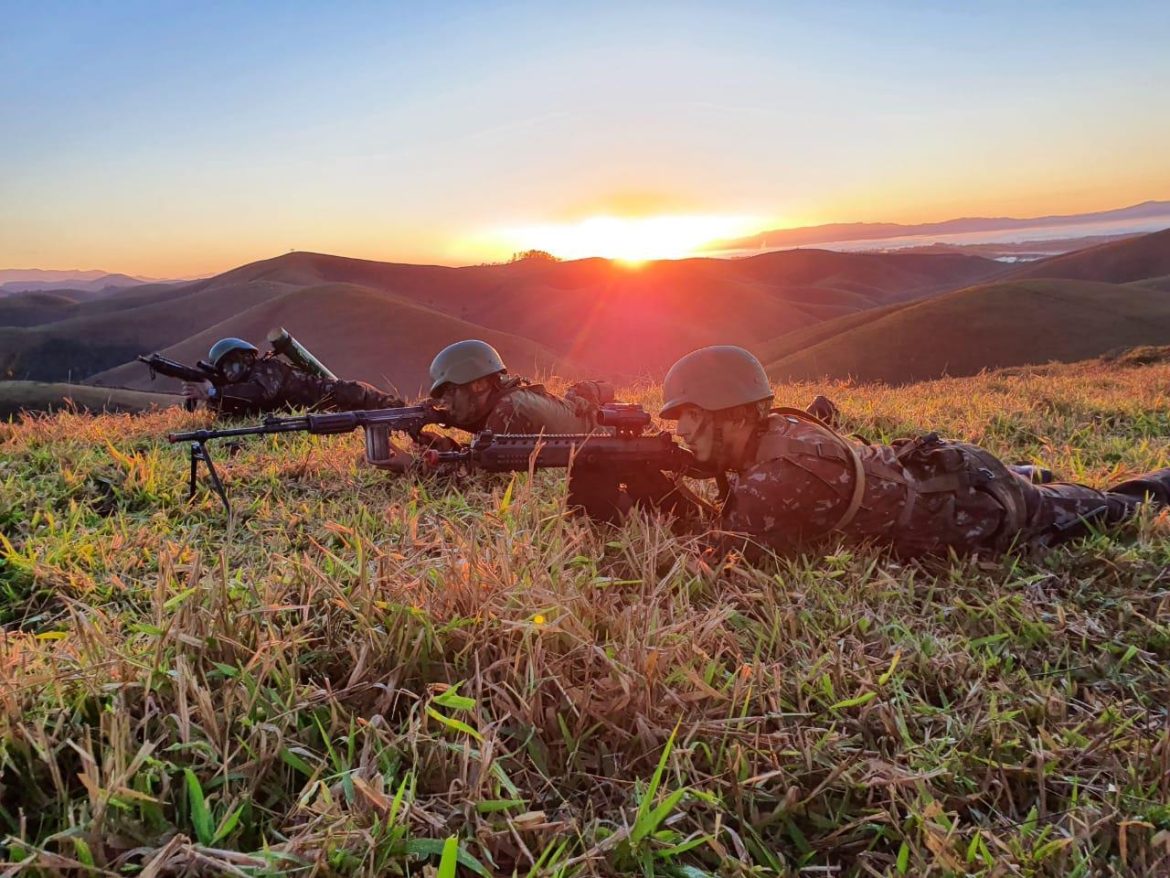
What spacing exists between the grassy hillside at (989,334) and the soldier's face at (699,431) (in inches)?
1756

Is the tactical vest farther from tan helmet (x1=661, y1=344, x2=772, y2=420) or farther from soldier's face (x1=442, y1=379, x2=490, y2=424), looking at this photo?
tan helmet (x1=661, y1=344, x2=772, y2=420)

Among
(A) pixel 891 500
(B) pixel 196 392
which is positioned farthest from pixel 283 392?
(A) pixel 891 500

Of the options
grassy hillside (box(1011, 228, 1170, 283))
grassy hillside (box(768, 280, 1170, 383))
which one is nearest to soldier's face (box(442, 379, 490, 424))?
grassy hillside (box(768, 280, 1170, 383))

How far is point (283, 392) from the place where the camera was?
9617mm

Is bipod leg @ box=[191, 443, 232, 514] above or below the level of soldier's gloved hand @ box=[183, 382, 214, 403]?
below

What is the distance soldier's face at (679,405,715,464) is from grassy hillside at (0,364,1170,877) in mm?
705

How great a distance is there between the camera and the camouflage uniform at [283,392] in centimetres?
916

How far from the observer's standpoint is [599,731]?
218 cm

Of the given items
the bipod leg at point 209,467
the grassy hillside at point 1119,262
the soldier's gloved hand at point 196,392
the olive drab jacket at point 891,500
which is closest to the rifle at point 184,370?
the soldier's gloved hand at point 196,392

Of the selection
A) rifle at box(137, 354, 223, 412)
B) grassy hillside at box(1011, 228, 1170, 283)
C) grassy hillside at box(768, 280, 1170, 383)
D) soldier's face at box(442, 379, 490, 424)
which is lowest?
grassy hillside at box(768, 280, 1170, 383)

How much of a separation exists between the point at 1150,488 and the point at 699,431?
286 cm

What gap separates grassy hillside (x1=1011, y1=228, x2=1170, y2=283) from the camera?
4483 inches

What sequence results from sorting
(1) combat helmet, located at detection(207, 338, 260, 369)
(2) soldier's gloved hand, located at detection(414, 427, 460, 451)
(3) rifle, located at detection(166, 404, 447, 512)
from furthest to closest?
(1) combat helmet, located at detection(207, 338, 260, 369) < (2) soldier's gloved hand, located at detection(414, 427, 460, 451) < (3) rifle, located at detection(166, 404, 447, 512)

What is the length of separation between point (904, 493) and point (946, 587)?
0.57 m
